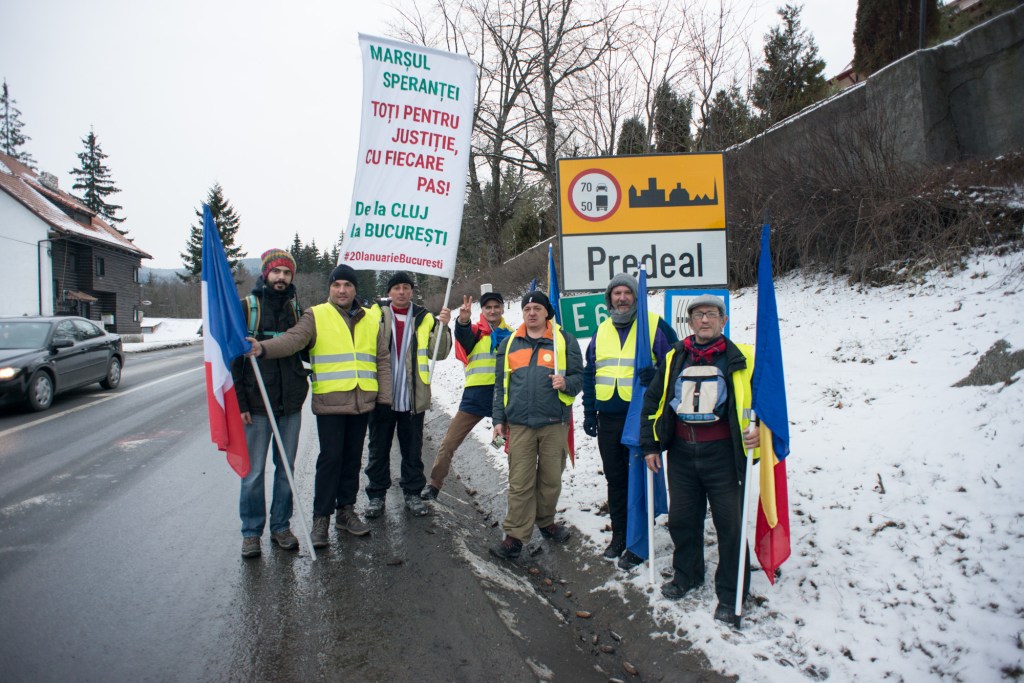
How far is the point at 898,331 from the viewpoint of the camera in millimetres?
6617

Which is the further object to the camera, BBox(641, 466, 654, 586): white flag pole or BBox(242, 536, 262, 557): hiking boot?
BBox(242, 536, 262, 557): hiking boot

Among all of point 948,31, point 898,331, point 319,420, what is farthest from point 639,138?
point 319,420

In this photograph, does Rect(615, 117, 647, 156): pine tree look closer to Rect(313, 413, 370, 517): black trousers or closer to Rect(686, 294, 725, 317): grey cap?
Rect(313, 413, 370, 517): black trousers

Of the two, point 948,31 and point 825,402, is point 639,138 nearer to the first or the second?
point 948,31

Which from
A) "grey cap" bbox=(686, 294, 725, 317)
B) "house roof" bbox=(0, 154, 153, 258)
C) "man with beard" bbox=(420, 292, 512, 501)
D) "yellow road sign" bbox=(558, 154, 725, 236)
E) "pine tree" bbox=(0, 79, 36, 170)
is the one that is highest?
"pine tree" bbox=(0, 79, 36, 170)

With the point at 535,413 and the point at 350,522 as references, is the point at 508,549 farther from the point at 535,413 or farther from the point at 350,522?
the point at 350,522

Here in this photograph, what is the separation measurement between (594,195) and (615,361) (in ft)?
5.47

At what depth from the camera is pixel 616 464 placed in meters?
4.62

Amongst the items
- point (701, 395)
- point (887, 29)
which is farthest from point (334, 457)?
point (887, 29)

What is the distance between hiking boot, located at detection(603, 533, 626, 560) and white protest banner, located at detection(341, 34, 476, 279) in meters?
2.45

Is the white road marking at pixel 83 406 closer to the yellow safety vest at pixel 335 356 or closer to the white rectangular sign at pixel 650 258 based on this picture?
the yellow safety vest at pixel 335 356

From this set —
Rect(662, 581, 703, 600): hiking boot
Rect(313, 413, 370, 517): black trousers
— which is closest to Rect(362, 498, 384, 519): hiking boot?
Rect(313, 413, 370, 517): black trousers

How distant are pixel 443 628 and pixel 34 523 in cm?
410

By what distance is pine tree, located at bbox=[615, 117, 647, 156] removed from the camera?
66.7 ft
